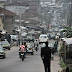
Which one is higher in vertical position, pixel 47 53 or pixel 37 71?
pixel 47 53

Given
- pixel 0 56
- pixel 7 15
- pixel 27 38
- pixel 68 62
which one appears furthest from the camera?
pixel 7 15

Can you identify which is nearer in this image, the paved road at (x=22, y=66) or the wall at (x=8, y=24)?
the paved road at (x=22, y=66)

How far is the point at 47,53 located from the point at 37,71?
4.01 m

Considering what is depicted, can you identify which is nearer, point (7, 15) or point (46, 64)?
point (46, 64)

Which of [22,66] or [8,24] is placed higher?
[22,66]

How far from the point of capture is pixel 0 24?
7875 cm

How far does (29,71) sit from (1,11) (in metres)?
65.8

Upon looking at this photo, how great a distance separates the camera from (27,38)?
69750 mm

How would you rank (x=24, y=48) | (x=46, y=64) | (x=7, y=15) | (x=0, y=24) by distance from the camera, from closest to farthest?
(x=46, y=64)
(x=24, y=48)
(x=0, y=24)
(x=7, y=15)

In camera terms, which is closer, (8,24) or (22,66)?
(22,66)

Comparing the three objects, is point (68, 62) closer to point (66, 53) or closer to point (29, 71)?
point (66, 53)

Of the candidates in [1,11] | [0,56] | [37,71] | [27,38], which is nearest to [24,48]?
[0,56]

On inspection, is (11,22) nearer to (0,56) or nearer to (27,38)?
(27,38)

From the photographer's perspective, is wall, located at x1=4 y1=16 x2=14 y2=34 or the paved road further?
wall, located at x1=4 y1=16 x2=14 y2=34
